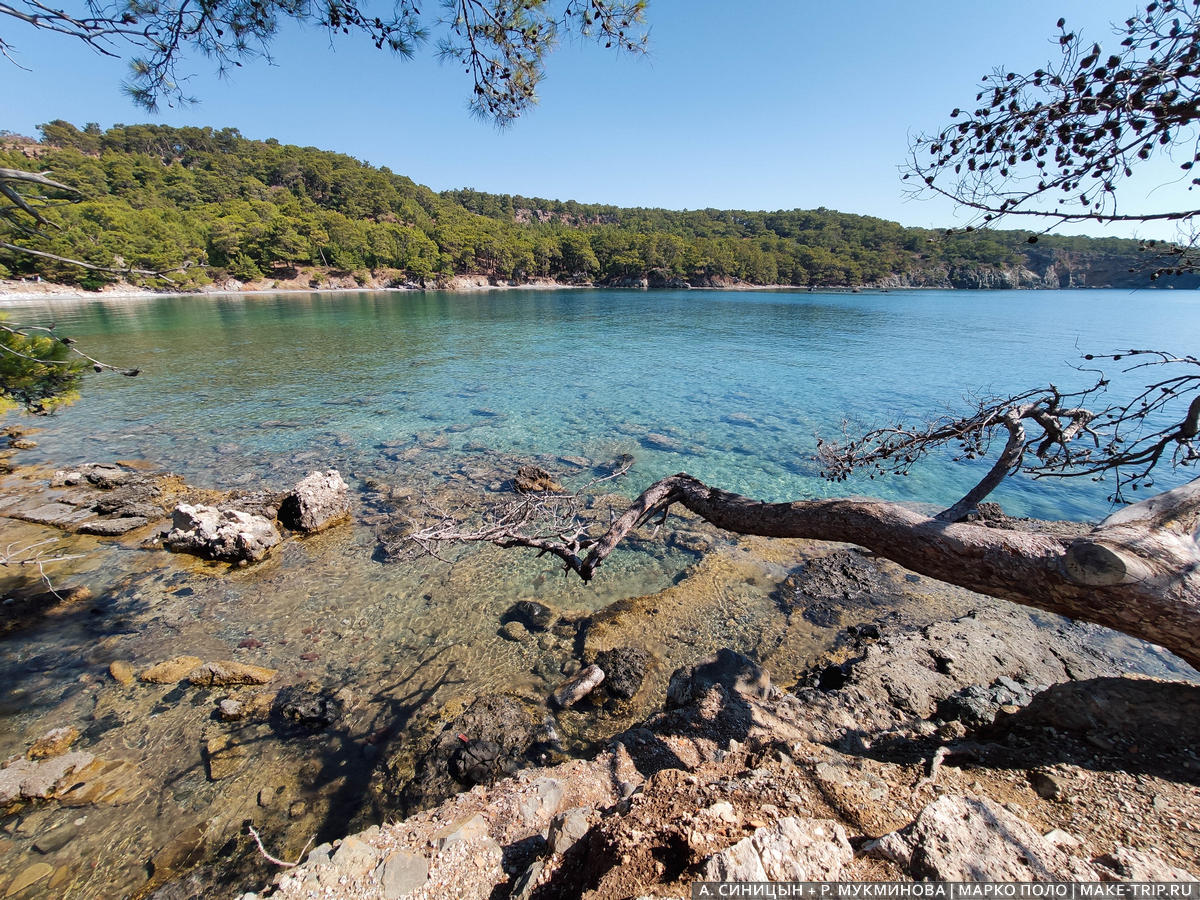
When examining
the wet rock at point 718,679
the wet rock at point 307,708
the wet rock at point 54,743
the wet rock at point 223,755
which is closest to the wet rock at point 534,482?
the wet rock at point 307,708

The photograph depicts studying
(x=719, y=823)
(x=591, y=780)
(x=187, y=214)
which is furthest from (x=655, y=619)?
(x=187, y=214)

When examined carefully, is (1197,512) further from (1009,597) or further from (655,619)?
(655,619)

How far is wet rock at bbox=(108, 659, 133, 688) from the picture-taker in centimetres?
627

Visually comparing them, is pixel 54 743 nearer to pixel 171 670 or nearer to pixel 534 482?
pixel 171 670

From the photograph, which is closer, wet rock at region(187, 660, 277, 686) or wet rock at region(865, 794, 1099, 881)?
wet rock at region(865, 794, 1099, 881)

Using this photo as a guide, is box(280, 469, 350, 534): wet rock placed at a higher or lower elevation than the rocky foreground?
lower

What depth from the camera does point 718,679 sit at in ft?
18.6

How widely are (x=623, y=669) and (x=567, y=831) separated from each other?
3610 mm

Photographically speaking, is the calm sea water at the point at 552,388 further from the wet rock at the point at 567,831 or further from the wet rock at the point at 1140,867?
the wet rock at the point at 1140,867

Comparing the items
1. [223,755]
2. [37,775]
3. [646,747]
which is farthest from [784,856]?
[37,775]

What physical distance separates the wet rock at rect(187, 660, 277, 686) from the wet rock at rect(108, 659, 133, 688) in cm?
71

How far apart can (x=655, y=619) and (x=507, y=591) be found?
2729 mm

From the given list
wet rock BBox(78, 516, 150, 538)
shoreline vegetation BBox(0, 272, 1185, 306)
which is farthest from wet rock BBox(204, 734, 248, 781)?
shoreline vegetation BBox(0, 272, 1185, 306)

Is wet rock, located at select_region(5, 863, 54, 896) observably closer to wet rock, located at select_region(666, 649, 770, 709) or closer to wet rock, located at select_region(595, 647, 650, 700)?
wet rock, located at select_region(595, 647, 650, 700)
